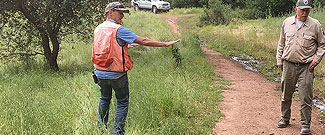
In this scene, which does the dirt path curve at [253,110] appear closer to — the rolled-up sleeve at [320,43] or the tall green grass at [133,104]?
the tall green grass at [133,104]

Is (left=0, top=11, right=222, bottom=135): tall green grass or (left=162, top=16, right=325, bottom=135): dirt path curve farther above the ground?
(left=0, top=11, right=222, bottom=135): tall green grass

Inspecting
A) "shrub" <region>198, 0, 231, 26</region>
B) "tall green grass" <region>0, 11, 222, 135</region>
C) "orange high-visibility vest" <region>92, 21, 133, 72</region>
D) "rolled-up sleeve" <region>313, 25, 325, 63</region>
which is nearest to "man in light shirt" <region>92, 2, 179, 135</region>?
"orange high-visibility vest" <region>92, 21, 133, 72</region>

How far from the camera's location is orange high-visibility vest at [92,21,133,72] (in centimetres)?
375

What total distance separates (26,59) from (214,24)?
42.9ft

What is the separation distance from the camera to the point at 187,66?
852cm

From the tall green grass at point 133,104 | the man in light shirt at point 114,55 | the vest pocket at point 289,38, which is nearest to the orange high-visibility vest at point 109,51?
the man in light shirt at point 114,55

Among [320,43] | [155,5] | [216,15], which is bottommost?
[320,43]

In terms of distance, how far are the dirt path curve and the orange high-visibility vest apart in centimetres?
199

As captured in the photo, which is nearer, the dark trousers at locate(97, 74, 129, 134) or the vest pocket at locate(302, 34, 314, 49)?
the dark trousers at locate(97, 74, 129, 134)

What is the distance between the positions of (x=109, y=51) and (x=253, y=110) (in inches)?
130

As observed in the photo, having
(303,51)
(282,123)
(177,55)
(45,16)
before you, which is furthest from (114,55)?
(45,16)

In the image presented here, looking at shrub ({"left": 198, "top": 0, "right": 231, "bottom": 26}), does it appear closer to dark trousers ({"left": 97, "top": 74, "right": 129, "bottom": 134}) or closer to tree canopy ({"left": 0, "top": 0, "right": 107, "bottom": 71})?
tree canopy ({"left": 0, "top": 0, "right": 107, "bottom": 71})

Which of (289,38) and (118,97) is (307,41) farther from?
(118,97)

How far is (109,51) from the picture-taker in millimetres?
3744
